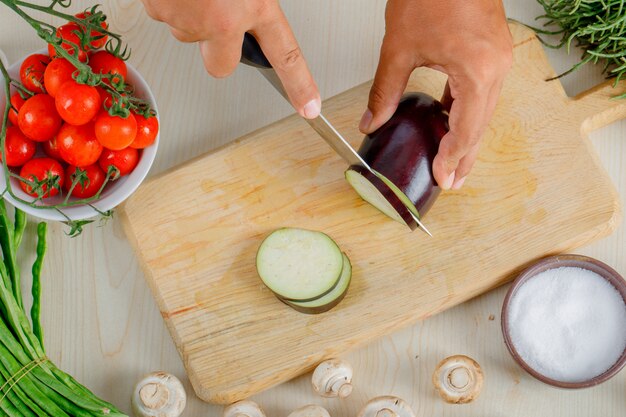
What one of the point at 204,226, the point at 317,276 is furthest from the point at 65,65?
the point at 317,276

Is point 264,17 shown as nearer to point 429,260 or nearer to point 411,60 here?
point 411,60

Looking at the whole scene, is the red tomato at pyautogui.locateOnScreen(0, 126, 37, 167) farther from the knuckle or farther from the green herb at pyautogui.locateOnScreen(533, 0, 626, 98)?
the green herb at pyautogui.locateOnScreen(533, 0, 626, 98)

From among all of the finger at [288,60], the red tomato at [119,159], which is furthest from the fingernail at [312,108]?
the red tomato at [119,159]

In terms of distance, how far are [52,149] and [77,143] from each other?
0.42ft

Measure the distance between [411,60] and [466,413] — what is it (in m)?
0.95

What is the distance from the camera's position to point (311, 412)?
1.85 meters

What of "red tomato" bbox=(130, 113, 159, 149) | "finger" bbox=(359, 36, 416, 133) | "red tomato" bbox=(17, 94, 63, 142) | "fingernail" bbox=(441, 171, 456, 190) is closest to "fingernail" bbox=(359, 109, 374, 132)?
"finger" bbox=(359, 36, 416, 133)

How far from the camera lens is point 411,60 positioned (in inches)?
69.1

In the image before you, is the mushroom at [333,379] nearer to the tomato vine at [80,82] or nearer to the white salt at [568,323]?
the white salt at [568,323]

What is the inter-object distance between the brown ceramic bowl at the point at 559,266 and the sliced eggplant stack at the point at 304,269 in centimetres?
43

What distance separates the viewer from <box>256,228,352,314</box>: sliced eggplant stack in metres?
1.81

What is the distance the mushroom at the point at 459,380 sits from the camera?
1.84m

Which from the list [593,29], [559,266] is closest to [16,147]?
[559,266]

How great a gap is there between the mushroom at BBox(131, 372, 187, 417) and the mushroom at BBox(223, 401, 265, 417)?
124 millimetres
